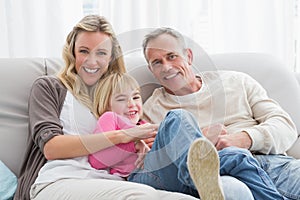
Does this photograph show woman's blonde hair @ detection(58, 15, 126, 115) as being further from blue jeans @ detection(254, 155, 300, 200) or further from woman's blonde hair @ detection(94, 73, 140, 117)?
blue jeans @ detection(254, 155, 300, 200)

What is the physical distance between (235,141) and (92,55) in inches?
20.7

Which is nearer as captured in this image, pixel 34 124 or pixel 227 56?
pixel 34 124

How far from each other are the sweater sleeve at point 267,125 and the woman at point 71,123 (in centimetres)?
42

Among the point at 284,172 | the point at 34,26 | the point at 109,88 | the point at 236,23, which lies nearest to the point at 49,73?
Answer: the point at 109,88

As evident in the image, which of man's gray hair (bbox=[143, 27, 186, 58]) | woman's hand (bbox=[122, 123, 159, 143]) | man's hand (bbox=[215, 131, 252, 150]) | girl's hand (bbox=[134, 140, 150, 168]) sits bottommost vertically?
man's hand (bbox=[215, 131, 252, 150])

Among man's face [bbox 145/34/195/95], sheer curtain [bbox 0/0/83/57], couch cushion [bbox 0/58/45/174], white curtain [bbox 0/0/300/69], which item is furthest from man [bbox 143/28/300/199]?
sheer curtain [bbox 0/0/83/57]

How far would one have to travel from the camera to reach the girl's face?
1.60m

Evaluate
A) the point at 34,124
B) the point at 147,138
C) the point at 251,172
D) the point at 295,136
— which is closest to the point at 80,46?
the point at 34,124

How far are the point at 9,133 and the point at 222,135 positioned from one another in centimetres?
69

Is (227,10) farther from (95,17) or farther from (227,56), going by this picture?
(95,17)

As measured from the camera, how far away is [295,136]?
1.94 m

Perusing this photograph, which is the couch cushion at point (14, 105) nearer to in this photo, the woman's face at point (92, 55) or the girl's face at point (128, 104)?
the woman's face at point (92, 55)

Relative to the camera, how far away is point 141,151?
160 centimetres

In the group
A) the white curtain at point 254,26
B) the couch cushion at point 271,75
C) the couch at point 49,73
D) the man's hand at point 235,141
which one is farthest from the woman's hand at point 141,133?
the white curtain at point 254,26
